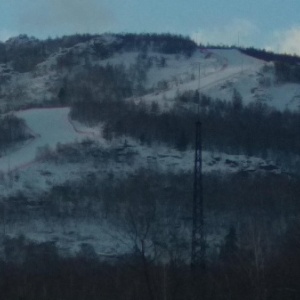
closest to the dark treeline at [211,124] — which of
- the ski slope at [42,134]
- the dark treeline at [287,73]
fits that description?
the ski slope at [42,134]

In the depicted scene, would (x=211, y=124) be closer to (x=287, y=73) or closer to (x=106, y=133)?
(x=106, y=133)

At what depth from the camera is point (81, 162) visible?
2266 inches

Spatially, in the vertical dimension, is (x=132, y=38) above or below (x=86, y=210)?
above

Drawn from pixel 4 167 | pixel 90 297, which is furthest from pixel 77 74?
pixel 90 297

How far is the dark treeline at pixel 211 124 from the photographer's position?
6200 cm

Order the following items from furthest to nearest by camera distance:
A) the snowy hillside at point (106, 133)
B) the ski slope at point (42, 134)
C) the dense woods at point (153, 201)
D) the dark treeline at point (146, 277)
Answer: the ski slope at point (42, 134) < the snowy hillside at point (106, 133) < the dense woods at point (153, 201) < the dark treeline at point (146, 277)

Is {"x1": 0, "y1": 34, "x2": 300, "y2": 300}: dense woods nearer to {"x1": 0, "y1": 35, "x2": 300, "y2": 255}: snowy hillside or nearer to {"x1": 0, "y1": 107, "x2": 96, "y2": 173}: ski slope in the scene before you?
{"x1": 0, "y1": 35, "x2": 300, "y2": 255}: snowy hillside

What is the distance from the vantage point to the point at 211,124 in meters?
65.1

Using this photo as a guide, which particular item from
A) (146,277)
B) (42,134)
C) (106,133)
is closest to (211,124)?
(106,133)

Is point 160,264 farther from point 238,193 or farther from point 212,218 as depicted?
point 238,193

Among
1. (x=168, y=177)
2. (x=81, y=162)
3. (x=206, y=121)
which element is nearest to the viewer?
(x=168, y=177)

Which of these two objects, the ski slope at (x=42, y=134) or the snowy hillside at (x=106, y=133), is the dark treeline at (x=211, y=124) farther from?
the ski slope at (x=42, y=134)

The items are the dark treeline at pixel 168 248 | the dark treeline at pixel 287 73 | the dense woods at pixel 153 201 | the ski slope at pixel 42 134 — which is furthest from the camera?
the dark treeline at pixel 287 73

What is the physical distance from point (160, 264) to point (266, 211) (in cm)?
1964
